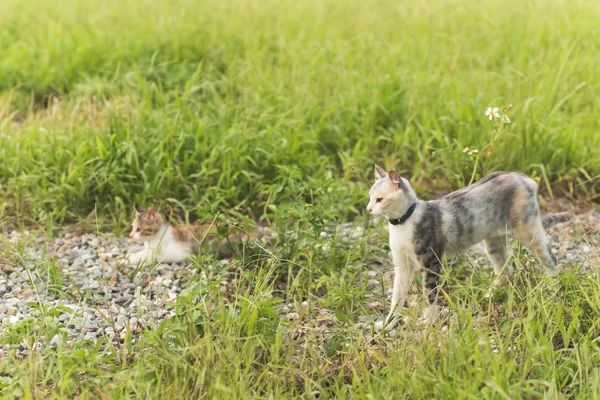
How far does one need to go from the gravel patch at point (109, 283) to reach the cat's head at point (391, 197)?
18.2 inches

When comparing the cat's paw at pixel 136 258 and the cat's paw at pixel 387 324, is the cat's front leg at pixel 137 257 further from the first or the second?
the cat's paw at pixel 387 324

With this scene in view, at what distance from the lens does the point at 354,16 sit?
9.12 m

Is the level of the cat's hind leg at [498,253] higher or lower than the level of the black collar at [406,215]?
lower

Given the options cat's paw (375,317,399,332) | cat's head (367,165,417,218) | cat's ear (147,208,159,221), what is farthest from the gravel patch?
cat's head (367,165,417,218)

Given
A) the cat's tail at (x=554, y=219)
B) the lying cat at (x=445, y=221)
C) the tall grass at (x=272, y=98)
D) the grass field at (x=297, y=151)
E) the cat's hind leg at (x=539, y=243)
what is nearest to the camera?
the grass field at (x=297, y=151)

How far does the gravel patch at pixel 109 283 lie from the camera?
411cm

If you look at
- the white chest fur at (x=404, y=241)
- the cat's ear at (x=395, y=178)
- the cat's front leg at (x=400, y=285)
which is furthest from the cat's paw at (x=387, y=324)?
the cat's ear at (x=395, y=178)

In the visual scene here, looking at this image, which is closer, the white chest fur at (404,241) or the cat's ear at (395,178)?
the cat's ear at (395,178)

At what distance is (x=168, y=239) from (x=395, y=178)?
1.74 m

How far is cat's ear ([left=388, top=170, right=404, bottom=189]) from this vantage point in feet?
13.0

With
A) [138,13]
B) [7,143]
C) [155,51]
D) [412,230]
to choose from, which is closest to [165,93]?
[155,51]

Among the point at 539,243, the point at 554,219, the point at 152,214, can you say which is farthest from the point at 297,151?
the point at 539,243

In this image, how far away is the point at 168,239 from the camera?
5121 millimetres

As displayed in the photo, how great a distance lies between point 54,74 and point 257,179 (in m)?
2.90
